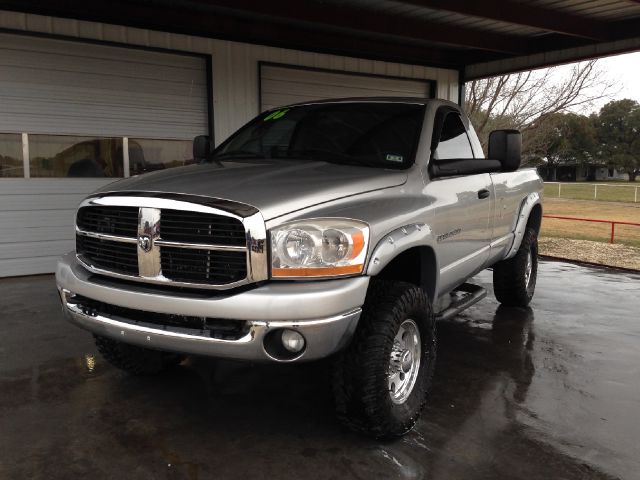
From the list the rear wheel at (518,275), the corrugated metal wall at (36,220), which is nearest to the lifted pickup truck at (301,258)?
the rear wheel at (518,275)

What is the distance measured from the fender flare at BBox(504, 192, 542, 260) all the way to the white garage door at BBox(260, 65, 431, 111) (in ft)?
17.6

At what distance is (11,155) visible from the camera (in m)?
7.58

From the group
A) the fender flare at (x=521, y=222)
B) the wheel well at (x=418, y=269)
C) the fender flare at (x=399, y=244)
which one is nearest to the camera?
the fender flare at (x=399, y=244)

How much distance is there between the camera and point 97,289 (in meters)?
2.97

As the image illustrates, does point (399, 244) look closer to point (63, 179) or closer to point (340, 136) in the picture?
point (340, 136)

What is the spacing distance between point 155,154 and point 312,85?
3216mm

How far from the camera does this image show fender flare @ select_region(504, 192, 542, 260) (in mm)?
5446

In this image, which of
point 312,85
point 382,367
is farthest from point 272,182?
point 312,85

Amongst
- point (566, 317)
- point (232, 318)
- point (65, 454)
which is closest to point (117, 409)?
point (65, 454)

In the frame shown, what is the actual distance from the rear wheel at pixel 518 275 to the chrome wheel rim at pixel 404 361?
9.47 feet

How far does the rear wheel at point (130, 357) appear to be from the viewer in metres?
3.77

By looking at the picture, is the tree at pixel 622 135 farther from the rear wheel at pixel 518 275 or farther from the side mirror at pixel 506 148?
the side mirror at pixel 506 148

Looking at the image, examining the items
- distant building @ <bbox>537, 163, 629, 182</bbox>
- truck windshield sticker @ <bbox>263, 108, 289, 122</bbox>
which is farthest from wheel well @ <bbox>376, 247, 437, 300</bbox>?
distant building @ <bbox>537, 163, 629, 182</bbox>

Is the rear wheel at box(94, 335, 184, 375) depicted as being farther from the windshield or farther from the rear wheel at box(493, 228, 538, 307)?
the rear wheel at box(493, 228, 538, 307)
